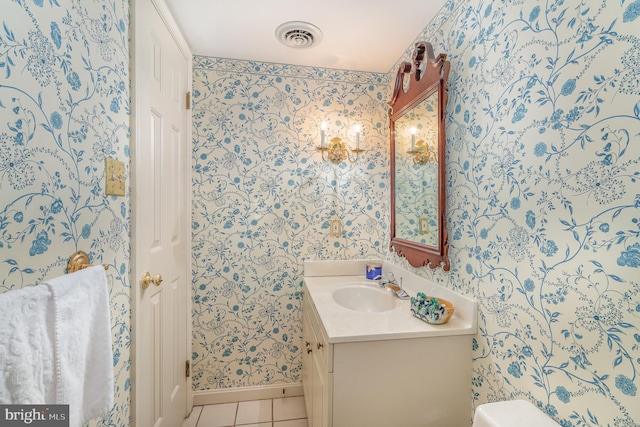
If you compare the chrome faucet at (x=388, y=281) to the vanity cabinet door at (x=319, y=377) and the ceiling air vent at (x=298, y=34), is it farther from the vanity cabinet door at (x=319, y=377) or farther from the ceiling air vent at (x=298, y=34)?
the ceiling air vent at (x=298, y=34)

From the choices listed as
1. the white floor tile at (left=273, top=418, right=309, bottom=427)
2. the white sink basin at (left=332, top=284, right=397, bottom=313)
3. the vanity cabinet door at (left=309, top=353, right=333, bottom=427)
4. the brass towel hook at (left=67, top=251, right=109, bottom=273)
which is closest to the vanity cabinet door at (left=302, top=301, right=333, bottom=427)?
the vanity cabinet door at (left=309, top=353, right=333, bottom=427)

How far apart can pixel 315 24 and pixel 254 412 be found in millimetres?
A: 2355

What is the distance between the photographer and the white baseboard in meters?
1.76

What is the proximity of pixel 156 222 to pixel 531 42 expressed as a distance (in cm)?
162

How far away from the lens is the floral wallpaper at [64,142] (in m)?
0.58

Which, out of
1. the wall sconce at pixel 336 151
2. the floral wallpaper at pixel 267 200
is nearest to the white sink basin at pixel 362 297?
the floral wallpaper at pixel 267 200

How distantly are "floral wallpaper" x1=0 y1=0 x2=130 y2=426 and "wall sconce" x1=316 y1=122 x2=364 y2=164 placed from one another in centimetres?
110

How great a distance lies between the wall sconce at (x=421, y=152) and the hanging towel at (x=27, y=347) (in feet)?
4.74

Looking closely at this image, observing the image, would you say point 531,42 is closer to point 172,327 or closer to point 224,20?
point 224,20

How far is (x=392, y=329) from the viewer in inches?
40.8

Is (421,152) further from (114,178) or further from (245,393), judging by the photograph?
(245,393)

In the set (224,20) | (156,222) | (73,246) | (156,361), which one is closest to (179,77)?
(224,20)

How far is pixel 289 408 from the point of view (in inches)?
68.5

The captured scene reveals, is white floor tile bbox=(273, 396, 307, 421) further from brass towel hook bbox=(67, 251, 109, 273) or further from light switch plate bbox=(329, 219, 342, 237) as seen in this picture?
brass towel hook bbox=(67, 251, 109, 273)
